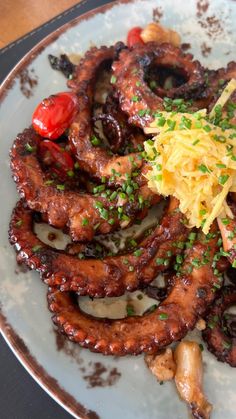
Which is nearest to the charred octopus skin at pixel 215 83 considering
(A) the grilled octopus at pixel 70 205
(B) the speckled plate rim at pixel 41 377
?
(A) the grilled octopus at pixel 70 205

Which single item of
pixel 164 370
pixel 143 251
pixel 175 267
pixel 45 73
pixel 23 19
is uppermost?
pixel 23 19

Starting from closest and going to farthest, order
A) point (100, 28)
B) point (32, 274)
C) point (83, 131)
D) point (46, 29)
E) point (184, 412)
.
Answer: point (184, 412) → point (32, 274) → point (83, 131) → point (100, 28) → point (46, 29)

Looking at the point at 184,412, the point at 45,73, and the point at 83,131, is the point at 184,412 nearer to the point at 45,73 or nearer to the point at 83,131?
the point at 83,131

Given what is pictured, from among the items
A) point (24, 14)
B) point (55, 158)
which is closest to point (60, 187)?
point (55, 158)

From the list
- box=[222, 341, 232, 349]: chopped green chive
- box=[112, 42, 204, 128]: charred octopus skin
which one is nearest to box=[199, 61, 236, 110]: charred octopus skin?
box=[112, 42, 204, 128]: charred octopus skin

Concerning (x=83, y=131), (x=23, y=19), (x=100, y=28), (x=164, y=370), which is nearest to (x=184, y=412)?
(x=164, y=370)

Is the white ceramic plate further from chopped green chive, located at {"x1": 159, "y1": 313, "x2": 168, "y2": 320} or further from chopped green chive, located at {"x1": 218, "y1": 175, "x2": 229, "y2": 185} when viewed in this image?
chopped green chive, located at {"x1": 218, "y1": 175, "x2": 229, "y2": 185}

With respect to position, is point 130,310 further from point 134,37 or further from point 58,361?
point 134,37
